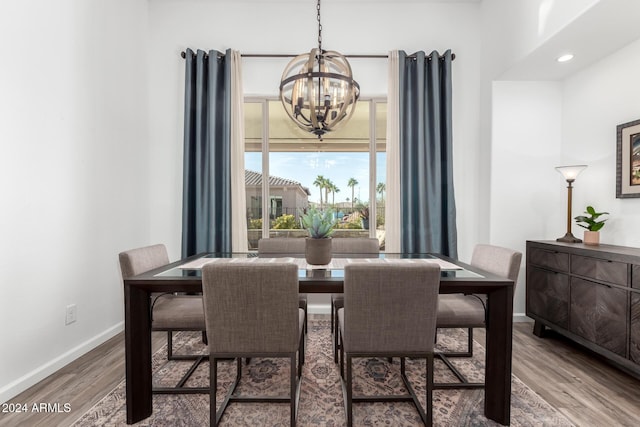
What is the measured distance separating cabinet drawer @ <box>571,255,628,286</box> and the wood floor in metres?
0.65

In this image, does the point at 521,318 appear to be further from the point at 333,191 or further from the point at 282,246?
the point at 282,246

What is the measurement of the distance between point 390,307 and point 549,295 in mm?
1923

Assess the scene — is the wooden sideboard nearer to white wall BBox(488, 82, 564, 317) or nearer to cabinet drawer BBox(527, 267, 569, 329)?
cabinet drawer BBox(527, 267, 569, 329)

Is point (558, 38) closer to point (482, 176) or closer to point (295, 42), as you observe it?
point (482, 176)

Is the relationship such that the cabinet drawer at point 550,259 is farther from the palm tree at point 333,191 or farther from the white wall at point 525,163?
the palm tree at point 333,191

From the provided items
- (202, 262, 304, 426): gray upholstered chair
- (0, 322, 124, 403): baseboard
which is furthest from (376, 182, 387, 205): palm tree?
(0, 322, 124, 403): baseboard

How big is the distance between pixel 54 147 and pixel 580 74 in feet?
14.2

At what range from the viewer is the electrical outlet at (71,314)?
2312 millimetres

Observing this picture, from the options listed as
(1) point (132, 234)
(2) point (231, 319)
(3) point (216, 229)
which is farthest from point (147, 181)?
(2) point (231, 319)

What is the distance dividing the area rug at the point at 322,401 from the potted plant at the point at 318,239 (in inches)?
31.6

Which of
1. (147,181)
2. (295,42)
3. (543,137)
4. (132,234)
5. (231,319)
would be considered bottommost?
A: (231,319)

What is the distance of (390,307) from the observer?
60.0 inches

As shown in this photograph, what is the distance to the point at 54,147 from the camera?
2.20m

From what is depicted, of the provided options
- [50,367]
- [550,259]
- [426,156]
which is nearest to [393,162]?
[426,156]
